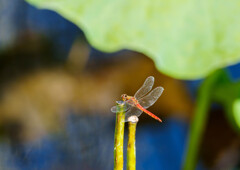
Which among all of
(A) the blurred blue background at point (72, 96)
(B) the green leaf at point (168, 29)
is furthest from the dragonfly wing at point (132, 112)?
(A) the blurred blue background at point (72, 96)

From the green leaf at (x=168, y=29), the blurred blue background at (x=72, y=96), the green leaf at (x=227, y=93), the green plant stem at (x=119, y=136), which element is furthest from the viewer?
the blurred blue background at (x=72, y=96)

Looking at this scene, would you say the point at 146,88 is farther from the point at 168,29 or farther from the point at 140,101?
the point at 168,29

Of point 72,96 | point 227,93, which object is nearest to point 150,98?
point 227,93

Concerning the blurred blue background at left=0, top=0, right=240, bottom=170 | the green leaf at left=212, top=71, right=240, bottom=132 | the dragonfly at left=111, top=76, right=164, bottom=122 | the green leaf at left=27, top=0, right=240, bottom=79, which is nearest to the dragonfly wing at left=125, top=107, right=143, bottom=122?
the dragonfly at left=111, top=76, right=164, bottom=122

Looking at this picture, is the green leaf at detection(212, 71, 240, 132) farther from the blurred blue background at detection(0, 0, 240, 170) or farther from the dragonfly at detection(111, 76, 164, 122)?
the dragonfly at detection(111, 76, 164, 122)

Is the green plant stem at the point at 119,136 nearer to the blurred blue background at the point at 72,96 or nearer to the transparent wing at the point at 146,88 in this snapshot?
the transparent wing at the point at 146,88

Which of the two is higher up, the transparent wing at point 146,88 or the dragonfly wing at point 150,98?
the transparent wing at point 146,88
